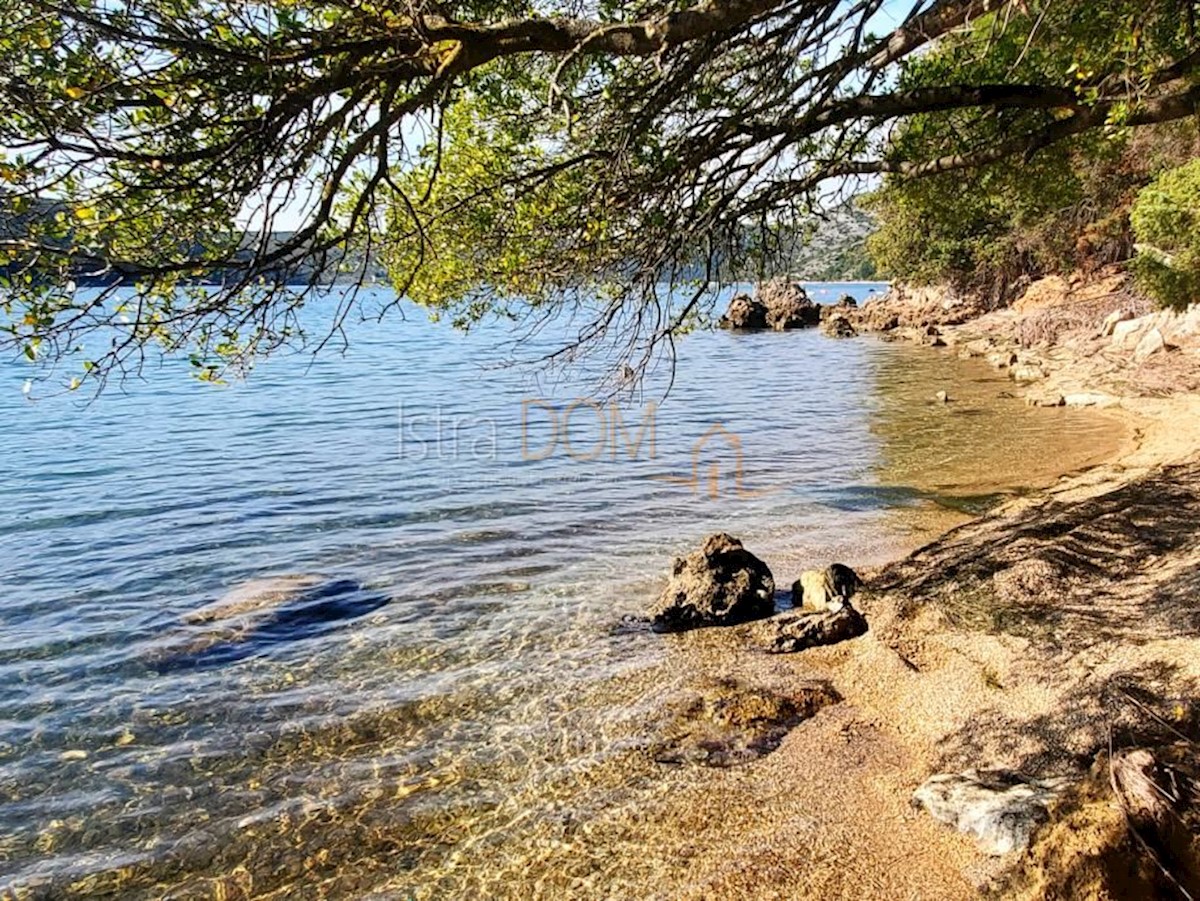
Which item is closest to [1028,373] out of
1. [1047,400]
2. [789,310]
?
[1047,400]

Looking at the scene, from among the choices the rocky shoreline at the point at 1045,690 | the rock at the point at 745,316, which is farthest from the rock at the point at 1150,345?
the rock at the point at 745,316

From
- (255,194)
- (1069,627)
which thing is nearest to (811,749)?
(1069,627)

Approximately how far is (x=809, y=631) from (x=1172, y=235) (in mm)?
13581

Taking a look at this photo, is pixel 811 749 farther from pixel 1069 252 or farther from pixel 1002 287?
pixel 1002 287

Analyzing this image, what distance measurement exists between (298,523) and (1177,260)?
56.9ft

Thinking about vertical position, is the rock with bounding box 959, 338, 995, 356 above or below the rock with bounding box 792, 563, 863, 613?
above

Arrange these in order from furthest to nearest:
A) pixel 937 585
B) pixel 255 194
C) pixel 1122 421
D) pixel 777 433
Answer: pixel 777 433 → pixel 1122 421 → pixel 937 585 → pixel 255 194

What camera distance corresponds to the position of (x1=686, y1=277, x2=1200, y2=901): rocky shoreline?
4.10 metres

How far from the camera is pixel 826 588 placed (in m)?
8.45

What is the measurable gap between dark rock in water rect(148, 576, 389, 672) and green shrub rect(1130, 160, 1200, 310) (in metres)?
15.7

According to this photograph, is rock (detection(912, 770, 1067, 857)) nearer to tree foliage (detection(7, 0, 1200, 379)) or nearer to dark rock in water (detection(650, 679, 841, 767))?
dark rock in water (detection(650, 679, 841, 767))

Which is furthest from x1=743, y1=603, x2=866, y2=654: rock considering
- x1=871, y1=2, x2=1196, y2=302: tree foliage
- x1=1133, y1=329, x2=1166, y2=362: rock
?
x1=1133, y1=329, x2=1166, y2=362: rock

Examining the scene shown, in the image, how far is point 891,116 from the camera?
6484mm

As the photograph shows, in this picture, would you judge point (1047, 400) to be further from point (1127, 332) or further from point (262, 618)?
point (262, 618)
